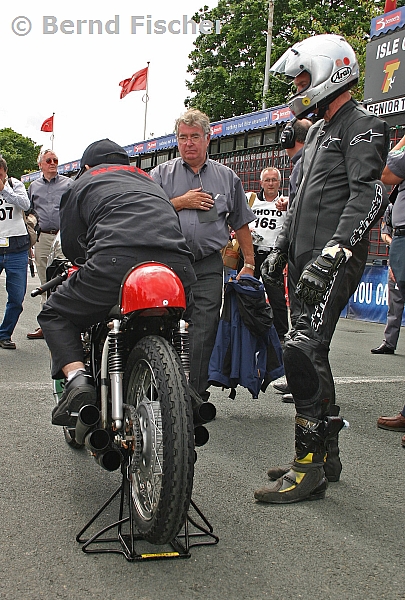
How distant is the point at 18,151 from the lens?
10944 cm

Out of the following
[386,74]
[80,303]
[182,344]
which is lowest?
[182,344]

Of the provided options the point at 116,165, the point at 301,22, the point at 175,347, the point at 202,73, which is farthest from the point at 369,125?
the point at 202,73

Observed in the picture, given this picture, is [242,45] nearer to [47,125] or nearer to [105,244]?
[47,125]

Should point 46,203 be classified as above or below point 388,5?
below

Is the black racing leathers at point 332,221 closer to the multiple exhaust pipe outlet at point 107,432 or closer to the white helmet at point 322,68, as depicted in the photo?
the white helmet at point 322,68

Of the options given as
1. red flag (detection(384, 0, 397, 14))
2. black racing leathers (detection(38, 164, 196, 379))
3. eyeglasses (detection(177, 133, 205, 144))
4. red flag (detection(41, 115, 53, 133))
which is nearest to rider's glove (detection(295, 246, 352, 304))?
black racing leathers (detection(38, 164, 196, 379))

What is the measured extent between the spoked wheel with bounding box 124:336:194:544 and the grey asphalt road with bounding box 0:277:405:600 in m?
0.20

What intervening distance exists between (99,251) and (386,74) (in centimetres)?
1073

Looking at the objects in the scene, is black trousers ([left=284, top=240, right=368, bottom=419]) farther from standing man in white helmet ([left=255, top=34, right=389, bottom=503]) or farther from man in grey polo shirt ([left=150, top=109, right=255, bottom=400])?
man in grey polo shirt ([left=150, top=109, right=255, bottom=400])

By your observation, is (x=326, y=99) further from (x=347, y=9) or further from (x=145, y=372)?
(x=347, y=9)

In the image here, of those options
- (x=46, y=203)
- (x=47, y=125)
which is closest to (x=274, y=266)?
(x=46, y=203)

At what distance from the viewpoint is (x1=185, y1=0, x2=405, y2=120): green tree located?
41.2m

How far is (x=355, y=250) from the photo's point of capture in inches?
145

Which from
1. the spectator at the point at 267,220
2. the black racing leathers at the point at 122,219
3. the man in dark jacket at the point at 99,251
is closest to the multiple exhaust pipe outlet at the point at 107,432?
the man in dark jacket at the point at 99,251
